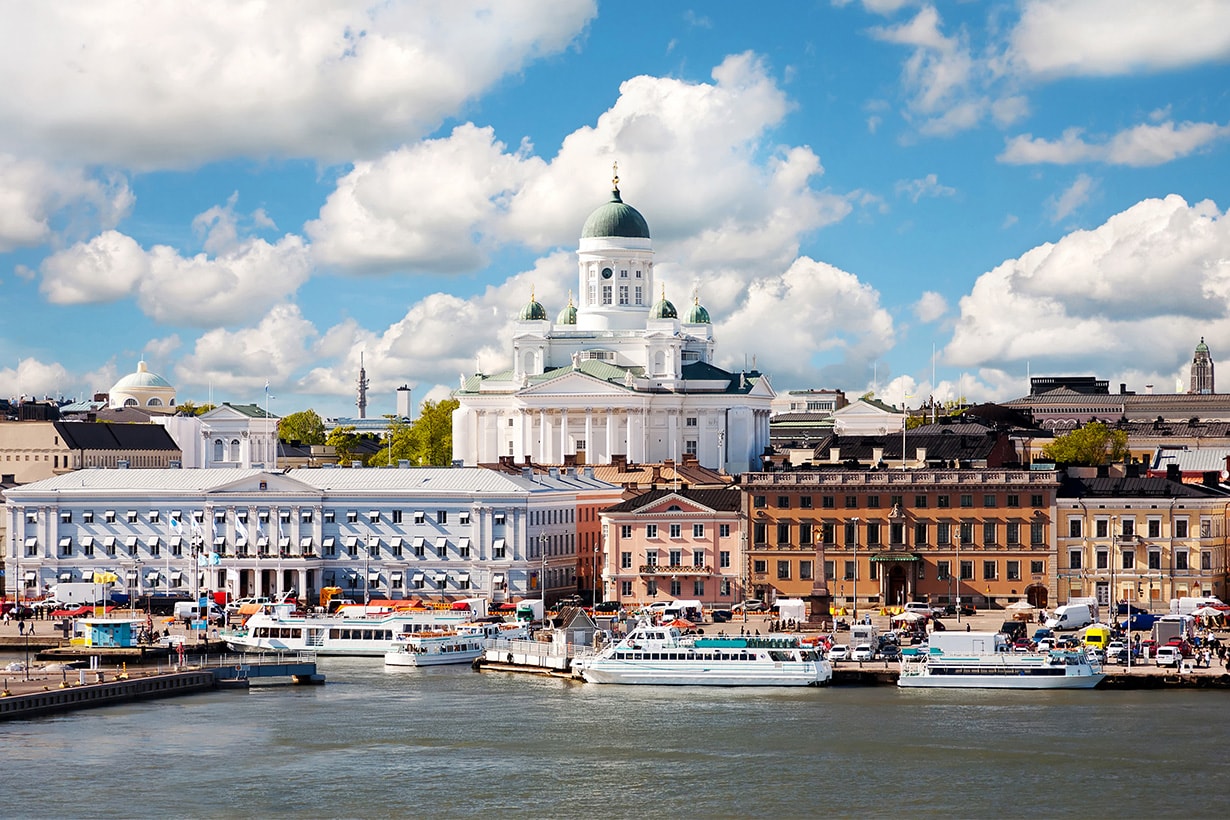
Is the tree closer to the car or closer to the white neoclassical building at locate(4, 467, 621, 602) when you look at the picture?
the white neoclassical building at locate(4, 467, 621, 602)

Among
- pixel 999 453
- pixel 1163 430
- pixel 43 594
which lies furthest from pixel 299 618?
pixel 1163 430

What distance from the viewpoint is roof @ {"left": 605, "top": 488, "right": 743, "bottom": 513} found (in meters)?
96.2

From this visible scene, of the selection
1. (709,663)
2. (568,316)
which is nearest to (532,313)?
(568,316)

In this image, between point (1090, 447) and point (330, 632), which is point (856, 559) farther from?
point (1090, 447)

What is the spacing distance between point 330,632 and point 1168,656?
2881cm

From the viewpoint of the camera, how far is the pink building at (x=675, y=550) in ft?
314

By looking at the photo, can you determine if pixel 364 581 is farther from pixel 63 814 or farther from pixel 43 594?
pixel 63 814

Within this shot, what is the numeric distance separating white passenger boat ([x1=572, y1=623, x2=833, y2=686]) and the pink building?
2049 cm

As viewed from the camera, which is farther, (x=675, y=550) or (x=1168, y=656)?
(x=675, y=550)

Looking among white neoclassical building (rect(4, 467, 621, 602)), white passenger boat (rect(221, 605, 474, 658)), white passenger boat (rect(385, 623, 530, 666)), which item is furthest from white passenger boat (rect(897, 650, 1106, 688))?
white neoclassical building (rect(4, 467, 621, 602))

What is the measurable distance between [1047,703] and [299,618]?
96.9ft

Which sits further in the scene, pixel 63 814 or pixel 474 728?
pixel 474 728

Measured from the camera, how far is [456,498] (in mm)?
98062

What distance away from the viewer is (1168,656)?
73.8 m
